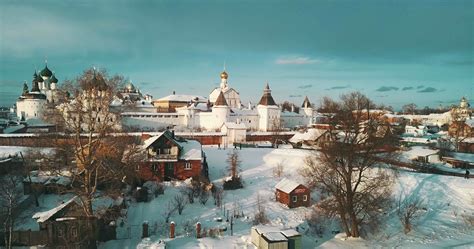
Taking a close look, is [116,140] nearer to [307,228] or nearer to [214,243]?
[214,243]

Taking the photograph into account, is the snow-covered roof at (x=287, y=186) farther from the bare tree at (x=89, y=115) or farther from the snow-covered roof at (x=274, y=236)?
the bare tree at (x=89, y=115)

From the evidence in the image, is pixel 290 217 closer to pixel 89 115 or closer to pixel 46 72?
pixel 89 115

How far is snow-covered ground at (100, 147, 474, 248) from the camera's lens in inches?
588

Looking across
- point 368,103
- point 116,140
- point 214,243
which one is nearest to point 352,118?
point 368,103

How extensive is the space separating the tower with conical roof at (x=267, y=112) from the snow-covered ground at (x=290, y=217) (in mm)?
31602

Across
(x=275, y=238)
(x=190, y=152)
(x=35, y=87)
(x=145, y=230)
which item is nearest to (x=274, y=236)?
(x=275, y=238)

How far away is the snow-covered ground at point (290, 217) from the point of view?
49.0 ft

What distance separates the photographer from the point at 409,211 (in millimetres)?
17031

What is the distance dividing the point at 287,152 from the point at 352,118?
16.3 m

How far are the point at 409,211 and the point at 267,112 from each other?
139 feet

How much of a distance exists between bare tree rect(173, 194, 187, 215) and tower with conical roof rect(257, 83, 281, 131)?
127 ft

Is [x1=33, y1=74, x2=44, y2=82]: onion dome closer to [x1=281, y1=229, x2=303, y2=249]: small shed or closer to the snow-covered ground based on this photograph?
the snow-covered ground

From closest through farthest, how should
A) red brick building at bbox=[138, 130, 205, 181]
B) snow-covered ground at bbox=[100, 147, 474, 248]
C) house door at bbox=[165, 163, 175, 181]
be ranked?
snow-covered ground at bbox=[100, 147, 474, 248] → red brick building at bbox=[138, 130, 205, 181] → house door at bbox=[165, 163, 175, 181]

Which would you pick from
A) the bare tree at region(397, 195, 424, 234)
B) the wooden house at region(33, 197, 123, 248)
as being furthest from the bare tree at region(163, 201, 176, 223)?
the bare tree at region(397, 195, 424, 234)
